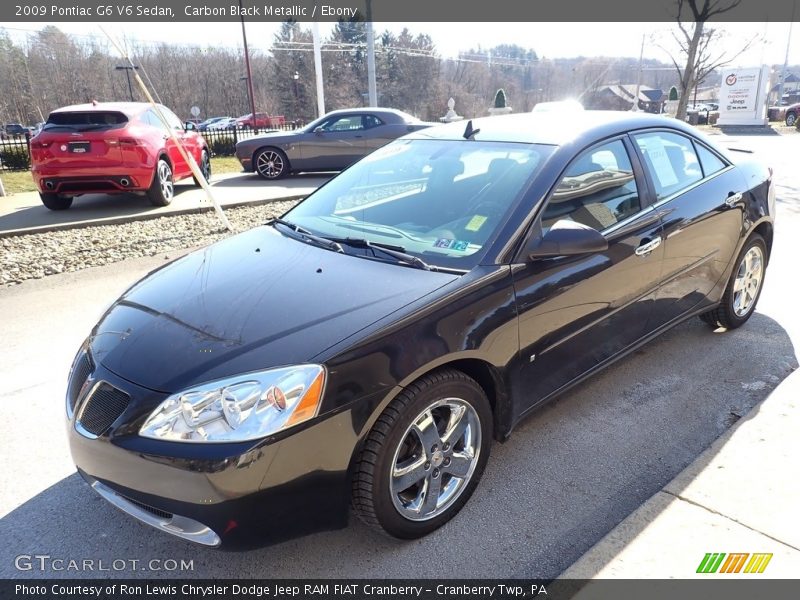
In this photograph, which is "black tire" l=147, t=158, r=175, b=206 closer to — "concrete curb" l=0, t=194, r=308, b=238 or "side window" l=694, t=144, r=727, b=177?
"concrete curb" l=0, t=194, r=308, b=238

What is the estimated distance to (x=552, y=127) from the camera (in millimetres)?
3381

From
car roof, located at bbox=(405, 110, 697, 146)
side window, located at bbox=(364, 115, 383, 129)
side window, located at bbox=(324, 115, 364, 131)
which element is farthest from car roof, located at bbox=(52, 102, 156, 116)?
car roof, located at bbox=(405, 110, 697, 146)

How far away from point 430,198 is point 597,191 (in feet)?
2.95

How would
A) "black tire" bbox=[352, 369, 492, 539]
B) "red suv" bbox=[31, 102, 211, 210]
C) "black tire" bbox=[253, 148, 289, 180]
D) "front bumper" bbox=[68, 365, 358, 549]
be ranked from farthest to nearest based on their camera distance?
"black tire" bbox=[253, 148, 289, 180], "red suv" bbox=[31, 102, 211, 210], "black tire" bbox=[352, 369, 492, 539], "front bumper" bbox=[68, 365, 358, 549]

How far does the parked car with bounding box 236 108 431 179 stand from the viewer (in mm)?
12938

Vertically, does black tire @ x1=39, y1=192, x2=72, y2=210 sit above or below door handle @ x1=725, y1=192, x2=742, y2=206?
below

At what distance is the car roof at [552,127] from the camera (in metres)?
3.23

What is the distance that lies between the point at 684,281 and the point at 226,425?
2964 mm

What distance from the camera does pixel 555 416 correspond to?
135 inches

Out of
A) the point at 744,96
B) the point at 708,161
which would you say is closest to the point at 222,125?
the point at 744,96

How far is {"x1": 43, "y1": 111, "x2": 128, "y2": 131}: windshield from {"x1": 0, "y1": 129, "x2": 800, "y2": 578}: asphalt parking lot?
16.3ft

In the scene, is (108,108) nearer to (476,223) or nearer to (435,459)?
(476,223)

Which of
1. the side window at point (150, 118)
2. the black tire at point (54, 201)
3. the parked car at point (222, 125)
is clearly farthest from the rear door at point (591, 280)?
the parked car at point (222, 125)

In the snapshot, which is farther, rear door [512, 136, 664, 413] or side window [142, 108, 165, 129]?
side window [142, 108, 165, 129]
